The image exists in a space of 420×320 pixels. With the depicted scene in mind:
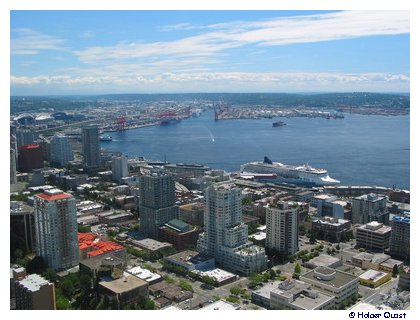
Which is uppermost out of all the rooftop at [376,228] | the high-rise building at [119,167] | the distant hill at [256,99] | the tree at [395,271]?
the distant hill at [256,99]

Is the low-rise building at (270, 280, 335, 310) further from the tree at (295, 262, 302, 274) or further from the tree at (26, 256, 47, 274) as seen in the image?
the tree at (26, 256, 47, 274)

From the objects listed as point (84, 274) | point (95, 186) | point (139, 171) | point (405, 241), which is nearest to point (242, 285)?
point (84, 274)

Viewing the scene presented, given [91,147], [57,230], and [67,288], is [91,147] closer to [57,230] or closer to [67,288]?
[57,230]

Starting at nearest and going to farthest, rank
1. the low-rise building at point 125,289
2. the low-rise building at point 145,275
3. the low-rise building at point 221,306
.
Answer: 1. the low-rise building at point 221,306
2. the low-rise building at point 125,289
3. the low-rise building at point 145,275

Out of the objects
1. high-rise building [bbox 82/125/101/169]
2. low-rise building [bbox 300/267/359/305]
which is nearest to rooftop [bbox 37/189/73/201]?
low-rise building [bbox 300/267/359/305]

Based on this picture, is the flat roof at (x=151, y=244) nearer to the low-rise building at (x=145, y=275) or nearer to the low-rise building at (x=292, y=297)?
the low-rise building at (x=145, y=275)

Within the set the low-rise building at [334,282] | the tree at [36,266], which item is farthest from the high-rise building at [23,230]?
the low-rise building at [334,282]

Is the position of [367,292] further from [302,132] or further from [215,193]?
[302,132]
